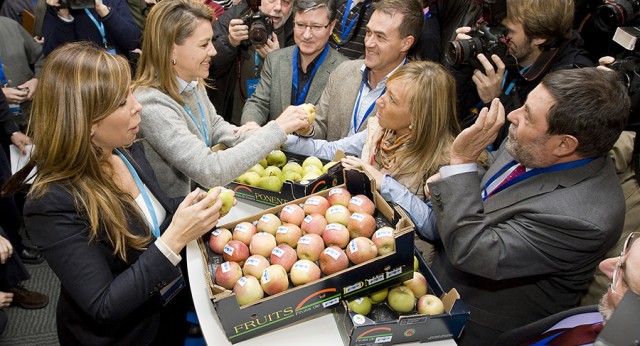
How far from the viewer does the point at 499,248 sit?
1687 millimetres

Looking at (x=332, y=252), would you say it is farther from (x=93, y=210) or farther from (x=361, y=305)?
(x=93, y=210)

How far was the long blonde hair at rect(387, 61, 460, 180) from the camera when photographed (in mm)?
2219

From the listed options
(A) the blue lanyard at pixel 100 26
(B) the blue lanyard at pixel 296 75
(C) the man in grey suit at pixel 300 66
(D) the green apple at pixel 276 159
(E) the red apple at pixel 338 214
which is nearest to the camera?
(E) the red apple at pixel 338 214

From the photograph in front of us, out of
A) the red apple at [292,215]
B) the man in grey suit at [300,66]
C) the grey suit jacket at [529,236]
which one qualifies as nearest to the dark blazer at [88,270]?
the red apple at [292,215]

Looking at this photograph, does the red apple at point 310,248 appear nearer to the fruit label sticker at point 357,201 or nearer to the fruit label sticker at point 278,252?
the fruit label sticker at point 278,252

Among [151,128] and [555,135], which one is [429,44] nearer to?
[555,135]

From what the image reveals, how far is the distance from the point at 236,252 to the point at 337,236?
14.8 inches

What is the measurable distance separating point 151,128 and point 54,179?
629 millimetres

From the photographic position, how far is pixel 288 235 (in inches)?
69.4

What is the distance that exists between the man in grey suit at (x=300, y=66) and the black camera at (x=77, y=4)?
1560 mm

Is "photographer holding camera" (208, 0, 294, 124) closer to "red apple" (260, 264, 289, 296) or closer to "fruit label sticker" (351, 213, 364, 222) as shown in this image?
"fruit label sticker" (351, 213, 364, 222)

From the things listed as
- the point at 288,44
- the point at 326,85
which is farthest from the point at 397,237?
the point at 288,44

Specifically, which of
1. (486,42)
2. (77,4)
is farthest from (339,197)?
(77,4)

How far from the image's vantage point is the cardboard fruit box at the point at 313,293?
1.51m
